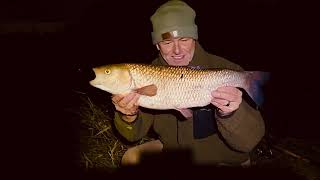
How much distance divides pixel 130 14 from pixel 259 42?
3.98 meters

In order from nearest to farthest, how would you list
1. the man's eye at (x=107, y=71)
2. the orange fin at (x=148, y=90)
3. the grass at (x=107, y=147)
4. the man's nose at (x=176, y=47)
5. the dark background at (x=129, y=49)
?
the orange fin at (x=148, y=90)
the man's eye at (x=107, y=71)
the man's nose at (x=176, y=47)
the grass at (x=107, y=147)
the dark background at (x=129, y=49)

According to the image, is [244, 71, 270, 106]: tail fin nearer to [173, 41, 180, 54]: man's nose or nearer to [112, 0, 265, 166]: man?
[112, 0, 265, 166]: man

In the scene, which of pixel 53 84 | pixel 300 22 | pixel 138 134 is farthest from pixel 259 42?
pixel 138 134

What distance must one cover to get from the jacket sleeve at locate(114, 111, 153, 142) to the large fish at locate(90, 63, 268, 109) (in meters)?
0.46

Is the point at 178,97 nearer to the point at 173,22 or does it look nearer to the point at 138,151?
the point at 173,22

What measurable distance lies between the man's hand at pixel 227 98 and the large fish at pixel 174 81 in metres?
0.04

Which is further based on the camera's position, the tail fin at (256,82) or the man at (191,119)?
the man at (191,119)

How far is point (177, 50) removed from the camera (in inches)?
137

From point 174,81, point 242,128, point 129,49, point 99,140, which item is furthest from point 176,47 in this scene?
point 129,49

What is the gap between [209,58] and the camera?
3676 mm

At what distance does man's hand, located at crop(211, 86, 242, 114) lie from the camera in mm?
3006

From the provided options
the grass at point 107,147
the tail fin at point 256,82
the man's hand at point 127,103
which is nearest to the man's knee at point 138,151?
the grass at point 107,147

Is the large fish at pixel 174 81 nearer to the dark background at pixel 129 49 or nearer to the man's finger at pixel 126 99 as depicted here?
the man's finger at pixel 126 99

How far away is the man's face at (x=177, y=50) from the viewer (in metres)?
3.52
